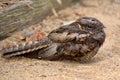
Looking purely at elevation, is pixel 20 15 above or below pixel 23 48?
above

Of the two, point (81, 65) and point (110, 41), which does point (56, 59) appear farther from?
point (110, 41)

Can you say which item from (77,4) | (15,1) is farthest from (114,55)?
(77,4)

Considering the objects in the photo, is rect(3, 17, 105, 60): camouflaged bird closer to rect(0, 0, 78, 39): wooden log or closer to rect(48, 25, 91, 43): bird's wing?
rect(48, 25, 91, 43): bird's wing

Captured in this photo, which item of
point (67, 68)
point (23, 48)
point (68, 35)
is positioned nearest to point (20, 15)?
point (23, 48)

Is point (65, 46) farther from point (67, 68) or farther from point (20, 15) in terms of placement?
point (20, 15)

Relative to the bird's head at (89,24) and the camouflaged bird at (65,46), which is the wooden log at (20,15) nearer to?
the camouflaged bird at (65,46)

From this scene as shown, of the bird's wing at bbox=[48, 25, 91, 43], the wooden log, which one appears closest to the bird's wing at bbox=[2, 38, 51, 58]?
the bird's wing at bbox=[48, 25, 91, 43]
